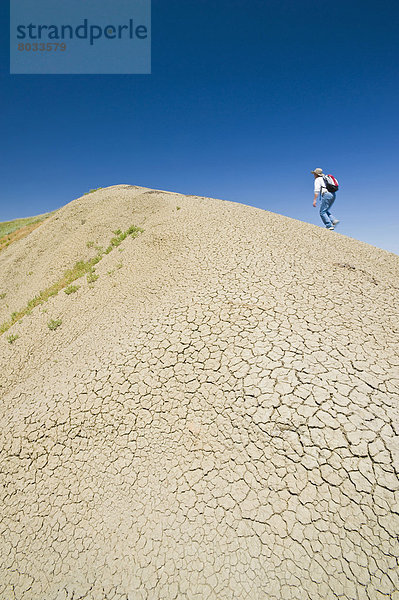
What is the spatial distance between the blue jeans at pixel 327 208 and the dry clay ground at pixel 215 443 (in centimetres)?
359

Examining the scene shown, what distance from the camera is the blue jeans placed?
8473 millimetres

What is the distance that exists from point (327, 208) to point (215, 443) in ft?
28.2

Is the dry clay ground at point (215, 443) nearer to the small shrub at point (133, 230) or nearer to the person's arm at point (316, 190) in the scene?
the person's arm at point (316, 190)

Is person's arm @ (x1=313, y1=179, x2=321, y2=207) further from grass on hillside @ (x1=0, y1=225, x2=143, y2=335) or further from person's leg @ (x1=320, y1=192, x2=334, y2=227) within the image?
grass on hillside @ (x1=0, y1=225, x2=143, y2=335)

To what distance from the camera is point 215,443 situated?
3.26 metres

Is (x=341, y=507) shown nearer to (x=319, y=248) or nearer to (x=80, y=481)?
(x=80, y=481)

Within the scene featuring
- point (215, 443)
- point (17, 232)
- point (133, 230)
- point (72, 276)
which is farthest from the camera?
point (17, 232)

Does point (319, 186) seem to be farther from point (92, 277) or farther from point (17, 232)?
point (17, 232)

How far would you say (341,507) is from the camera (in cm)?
260

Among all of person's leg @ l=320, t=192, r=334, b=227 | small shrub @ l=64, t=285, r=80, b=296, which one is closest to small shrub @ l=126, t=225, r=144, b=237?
small shrub @ l=64, t=285, r=80, b=296

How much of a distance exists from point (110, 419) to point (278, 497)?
2492mm

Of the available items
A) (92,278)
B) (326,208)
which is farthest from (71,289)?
(326,208)

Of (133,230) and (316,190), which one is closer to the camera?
(316,190)

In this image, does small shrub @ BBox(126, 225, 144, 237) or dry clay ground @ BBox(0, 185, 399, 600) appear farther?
small shrub @ BBox(126, 225, 144, 237)
